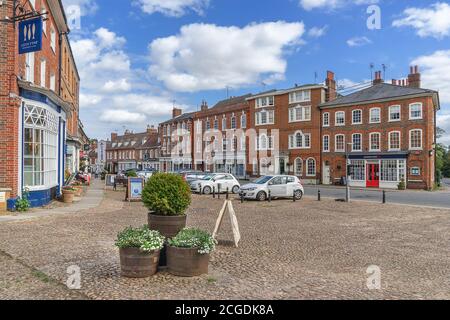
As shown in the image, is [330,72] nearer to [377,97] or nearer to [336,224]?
[377,97]

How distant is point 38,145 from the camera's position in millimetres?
14969

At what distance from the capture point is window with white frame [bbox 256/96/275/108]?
48.8m

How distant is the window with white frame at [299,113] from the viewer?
1770 inches

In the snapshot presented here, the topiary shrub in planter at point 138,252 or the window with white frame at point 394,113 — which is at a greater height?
the window with white frame at point 394,113

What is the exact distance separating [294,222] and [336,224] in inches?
55.6

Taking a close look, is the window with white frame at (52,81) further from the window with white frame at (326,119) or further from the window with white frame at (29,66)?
the window with white frame at (326,119)

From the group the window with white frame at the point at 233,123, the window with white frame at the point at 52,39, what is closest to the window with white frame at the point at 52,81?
the window with white frame at the point at 52,39

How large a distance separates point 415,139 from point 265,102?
63.7 ft

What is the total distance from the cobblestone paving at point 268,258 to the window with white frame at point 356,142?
26749 millimetres

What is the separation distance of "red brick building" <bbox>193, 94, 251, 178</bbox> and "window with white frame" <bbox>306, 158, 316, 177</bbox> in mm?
10094

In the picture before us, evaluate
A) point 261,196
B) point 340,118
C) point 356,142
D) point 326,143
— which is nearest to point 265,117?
point 326,143

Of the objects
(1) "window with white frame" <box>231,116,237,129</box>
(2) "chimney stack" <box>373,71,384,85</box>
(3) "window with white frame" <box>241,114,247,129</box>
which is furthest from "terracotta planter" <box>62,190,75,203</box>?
(1) "window with white frame" <box>231,116,237,129</box>

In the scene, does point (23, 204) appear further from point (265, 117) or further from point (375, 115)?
point (265, 117)

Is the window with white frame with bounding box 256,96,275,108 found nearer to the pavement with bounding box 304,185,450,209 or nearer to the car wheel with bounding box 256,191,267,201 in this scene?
the pavement with bounding box 304,185,450,209
